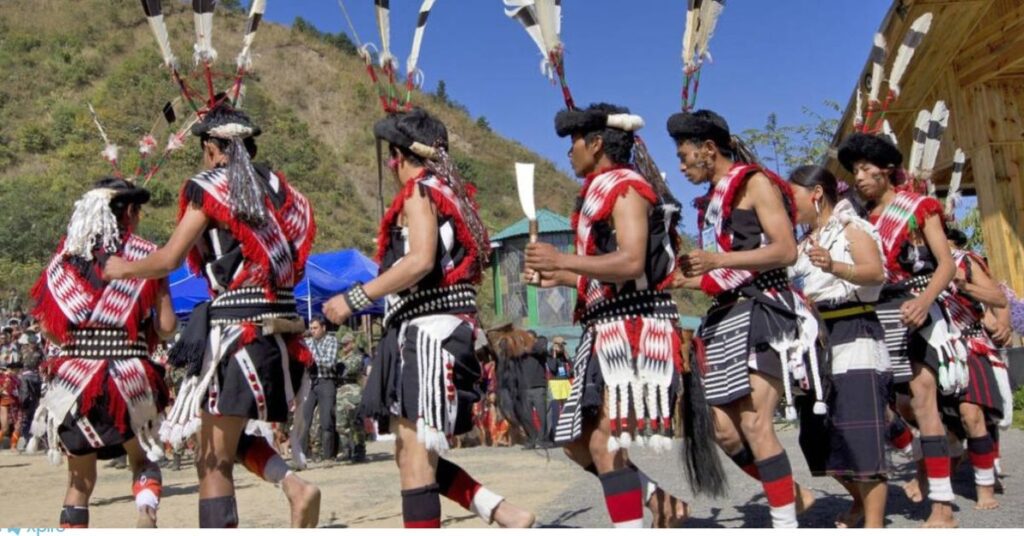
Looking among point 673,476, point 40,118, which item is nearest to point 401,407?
point 673,476

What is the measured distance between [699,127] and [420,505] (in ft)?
6.76

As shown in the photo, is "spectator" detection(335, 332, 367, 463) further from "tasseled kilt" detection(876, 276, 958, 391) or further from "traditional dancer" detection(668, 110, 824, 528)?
"traditional dancer" detection(668, 110, 824, 528)

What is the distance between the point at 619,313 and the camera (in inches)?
163

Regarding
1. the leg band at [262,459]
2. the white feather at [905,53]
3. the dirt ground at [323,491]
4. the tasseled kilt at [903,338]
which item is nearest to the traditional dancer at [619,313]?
the leg band at [262,459]

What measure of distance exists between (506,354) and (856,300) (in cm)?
839

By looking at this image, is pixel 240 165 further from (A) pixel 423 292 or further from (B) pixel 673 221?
(B) pixel 673 221

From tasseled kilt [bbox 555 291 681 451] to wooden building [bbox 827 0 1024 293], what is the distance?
31.2 feet

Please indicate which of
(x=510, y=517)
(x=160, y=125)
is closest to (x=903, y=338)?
(x=510, y=517)

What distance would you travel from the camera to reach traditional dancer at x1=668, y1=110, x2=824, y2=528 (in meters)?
4.21

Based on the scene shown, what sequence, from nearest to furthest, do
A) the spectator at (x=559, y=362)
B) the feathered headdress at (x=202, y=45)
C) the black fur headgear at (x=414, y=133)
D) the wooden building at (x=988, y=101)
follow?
the black fur headgear at (x=414, y=133), the feathered headdress at (x=202, y=45), the wooden building at (x=988, y=101), the spectator at (x=559, y=362)

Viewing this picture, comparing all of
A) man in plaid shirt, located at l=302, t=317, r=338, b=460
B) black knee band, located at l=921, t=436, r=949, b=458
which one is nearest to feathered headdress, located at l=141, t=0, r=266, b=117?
black knee band, located at l=921, t=436, r=949, b=458

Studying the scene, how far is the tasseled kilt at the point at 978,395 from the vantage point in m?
6.04

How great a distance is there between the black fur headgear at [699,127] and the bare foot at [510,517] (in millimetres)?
1800

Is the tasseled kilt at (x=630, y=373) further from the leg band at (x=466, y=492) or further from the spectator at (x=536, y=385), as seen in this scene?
the spectator at (x=536, y=385)
